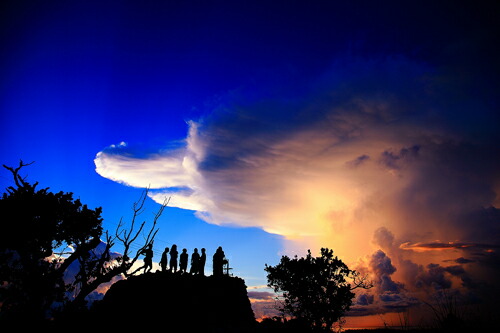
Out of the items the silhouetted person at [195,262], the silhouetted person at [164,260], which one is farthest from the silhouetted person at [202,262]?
the silhouetted person at [164,260]

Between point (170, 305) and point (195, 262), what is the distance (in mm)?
4933

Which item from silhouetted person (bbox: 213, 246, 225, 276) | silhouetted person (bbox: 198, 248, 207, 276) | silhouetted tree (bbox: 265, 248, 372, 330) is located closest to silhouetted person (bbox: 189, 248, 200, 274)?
silhouetted person (bbox: 198, 248, 207, 276)

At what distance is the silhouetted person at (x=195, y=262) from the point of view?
22.1 meters

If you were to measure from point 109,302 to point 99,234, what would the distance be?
6.52 m

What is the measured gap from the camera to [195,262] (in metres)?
22.4

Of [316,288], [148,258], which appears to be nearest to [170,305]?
[148,258]

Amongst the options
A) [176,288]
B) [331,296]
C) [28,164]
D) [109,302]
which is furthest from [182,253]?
[331,296]

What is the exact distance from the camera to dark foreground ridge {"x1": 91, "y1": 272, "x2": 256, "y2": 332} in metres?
16.6

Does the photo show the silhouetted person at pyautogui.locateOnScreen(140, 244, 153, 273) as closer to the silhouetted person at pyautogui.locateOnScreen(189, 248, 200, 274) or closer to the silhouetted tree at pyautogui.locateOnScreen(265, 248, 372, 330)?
the silhouetted person at pyautogui.locateOnScreen(189, 248, 200, 274)

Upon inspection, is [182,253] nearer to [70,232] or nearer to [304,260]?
[70,232]

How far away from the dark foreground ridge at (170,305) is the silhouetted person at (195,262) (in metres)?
0.79

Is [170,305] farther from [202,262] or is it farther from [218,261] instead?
[218,261]

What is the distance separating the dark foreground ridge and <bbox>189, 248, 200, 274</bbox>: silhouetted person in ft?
2.58

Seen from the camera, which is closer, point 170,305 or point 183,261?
point 170,305
